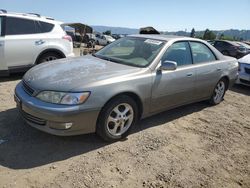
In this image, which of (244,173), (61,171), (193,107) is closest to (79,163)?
(61,171)

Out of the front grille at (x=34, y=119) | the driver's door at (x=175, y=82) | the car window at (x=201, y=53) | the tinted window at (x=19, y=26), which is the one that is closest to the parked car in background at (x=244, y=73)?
the car window at (x=201, y=53)

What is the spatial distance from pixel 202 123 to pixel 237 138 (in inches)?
27.3

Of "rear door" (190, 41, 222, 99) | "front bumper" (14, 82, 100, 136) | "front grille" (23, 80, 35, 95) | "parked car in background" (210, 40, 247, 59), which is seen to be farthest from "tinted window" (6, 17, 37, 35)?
"parked car in background" (210, 40, 247, 59)

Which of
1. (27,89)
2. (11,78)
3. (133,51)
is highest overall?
(133,51)

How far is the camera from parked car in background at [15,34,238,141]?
11.5 feet

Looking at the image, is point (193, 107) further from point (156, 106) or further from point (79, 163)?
point (79, 163)

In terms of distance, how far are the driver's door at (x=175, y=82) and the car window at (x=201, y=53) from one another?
18cm

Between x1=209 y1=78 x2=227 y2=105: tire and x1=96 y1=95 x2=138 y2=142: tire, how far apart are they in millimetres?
2583

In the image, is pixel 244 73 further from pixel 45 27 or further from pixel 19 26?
pixel 19 26

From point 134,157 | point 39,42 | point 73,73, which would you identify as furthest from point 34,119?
point 39,42

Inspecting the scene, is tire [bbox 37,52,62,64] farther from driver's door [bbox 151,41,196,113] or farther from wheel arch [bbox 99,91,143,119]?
wheel arch [bbox 99,91,143,119]

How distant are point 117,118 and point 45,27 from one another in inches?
179

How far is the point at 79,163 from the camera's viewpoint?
11.3 ft

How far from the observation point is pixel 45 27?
7453 millimetres
